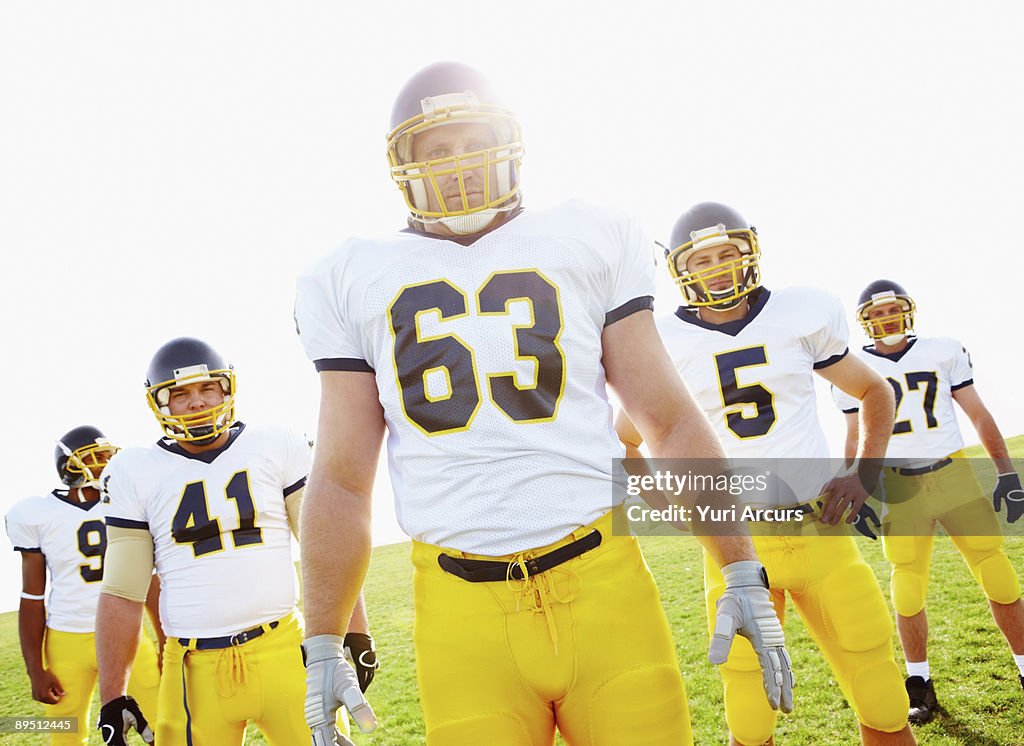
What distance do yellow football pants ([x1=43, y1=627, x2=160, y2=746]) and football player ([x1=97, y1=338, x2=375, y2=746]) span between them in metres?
2.36

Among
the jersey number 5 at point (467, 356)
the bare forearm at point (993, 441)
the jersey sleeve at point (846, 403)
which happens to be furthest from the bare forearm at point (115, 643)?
the bare forearm at point (993, 441)

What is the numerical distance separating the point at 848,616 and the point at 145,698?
5.08 metres

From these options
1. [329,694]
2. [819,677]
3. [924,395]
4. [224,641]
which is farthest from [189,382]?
[819,677]

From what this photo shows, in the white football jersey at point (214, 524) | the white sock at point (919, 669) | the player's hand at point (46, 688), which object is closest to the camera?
the white football jersey at point (214, 524)

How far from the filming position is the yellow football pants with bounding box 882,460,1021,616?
17.8 ft

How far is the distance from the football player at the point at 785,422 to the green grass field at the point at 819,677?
5.82 ft

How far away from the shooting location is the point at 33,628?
5.98m

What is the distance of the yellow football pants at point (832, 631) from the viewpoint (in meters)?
3.35

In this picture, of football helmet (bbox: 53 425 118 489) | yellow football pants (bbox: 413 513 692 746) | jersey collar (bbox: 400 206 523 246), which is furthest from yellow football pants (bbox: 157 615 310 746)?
football helmet (bbox: 53 425 118 489)

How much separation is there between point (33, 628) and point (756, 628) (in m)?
5.89

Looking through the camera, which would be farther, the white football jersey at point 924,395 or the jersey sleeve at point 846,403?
the jersey sleeve at point 846,403

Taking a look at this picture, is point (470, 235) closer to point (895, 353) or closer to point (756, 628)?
point (756, 628)

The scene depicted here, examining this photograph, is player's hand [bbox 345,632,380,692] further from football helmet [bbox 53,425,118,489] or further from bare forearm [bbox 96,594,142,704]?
football helmet [bbox 53,425,118,489]

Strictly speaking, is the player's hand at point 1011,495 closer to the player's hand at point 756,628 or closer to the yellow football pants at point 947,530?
the yellow football pants at point 947,530
